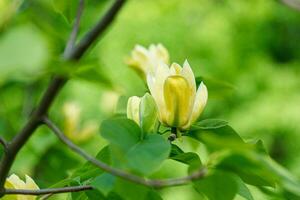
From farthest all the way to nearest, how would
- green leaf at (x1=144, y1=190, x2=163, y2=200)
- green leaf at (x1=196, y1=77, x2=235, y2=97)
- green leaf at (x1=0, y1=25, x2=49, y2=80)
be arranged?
green leaf at (x1=196, y1=77, x2=235, y2=97), green leaf at (x1=144, y1=190, x2=163, y2=200), green leaf at (x1=0, y1=25, x2=49, y2=80)

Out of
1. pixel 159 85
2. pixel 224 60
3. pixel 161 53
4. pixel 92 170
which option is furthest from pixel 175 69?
pixel 224 60

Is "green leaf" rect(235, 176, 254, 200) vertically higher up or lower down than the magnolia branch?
lower down

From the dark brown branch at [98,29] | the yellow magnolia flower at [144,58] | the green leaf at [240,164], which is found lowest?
the yellow magnolia flower at [144,58]

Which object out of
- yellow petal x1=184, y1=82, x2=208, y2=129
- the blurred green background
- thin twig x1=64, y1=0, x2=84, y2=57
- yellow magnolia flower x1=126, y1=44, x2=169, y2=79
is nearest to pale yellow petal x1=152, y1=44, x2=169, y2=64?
yellow magnolia flower x1=126, y1=44, x2=169, y2=79

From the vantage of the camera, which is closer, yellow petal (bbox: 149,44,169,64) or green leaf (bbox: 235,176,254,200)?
green leaf (bbox: 235,176,254,200)

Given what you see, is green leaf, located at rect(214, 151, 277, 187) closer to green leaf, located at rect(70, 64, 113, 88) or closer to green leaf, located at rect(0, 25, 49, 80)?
green leaf, located at rect(70, 64, 113, 88)

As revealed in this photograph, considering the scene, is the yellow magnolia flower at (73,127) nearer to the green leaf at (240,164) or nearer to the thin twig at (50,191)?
the thin twig at (50,191)

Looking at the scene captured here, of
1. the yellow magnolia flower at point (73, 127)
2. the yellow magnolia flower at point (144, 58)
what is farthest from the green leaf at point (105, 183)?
the yellow magnolia flower at point (73, 127)

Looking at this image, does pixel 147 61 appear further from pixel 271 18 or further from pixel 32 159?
pixel 271 18
